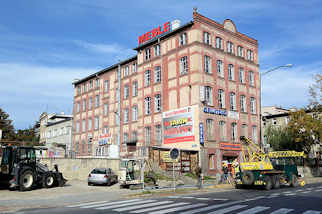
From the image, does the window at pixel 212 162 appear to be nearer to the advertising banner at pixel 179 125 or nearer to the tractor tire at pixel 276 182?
the advertising banner at pixel 179 125

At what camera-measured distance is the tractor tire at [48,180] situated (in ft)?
72.5

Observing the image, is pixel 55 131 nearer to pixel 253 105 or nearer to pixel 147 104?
pixel 147 104

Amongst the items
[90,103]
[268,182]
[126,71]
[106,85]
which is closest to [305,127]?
[268,182]

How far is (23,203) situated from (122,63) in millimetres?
33496

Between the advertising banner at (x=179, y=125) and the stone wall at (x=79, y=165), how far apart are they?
25.1 ft

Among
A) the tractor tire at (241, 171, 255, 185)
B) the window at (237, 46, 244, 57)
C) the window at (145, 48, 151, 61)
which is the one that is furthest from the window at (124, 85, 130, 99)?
the tractor tire at (241, 171, 255, 185)

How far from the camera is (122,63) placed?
154 ft

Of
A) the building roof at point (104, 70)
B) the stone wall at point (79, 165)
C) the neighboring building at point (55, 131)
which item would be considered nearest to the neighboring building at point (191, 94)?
the building roof at point (104, 70)

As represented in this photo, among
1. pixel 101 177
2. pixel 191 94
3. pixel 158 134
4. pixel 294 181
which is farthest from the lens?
pixel 158 134

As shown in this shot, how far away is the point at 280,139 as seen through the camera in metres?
46.6

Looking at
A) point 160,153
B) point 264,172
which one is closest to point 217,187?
point 264,172

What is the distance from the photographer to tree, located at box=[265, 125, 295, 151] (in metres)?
45.8

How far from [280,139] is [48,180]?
3464cm

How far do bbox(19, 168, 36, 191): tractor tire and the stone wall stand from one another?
10.0m
